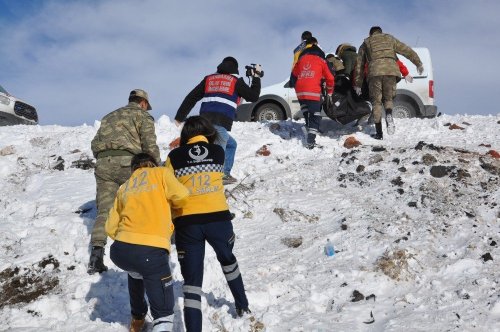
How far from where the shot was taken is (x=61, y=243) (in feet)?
18.1

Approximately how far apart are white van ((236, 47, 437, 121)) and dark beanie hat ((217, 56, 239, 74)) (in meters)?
5.36

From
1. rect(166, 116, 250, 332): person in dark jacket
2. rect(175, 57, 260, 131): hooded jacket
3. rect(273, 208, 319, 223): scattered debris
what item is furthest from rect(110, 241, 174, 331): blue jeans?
rect(175, 57, 260, 131): hooded jacket

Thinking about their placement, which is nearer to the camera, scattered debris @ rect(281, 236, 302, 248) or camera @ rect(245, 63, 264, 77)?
scattered debris @ rect(281, 236, 302, 248)

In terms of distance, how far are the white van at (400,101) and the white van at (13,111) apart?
676 cm

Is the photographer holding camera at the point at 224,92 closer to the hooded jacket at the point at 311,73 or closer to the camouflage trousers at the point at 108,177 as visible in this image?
the camouflage trousers at the point at 108,177

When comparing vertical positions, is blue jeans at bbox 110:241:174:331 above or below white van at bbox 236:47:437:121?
below

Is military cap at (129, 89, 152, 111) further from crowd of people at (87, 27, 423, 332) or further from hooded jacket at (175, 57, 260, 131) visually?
crowd of people at (87, 27, 423, 332)

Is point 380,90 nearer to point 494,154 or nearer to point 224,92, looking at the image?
point 494,154

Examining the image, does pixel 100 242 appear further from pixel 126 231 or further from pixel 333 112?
pixel 333 112

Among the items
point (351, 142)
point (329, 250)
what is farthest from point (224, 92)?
point (351, 142)

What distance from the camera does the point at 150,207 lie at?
11.8ft

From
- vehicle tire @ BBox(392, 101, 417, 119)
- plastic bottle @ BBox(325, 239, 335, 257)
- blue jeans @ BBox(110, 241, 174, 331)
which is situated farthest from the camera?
vehicle tire @ BBox(392, 101, 417, 119)

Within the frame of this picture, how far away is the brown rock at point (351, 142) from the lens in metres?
8.27

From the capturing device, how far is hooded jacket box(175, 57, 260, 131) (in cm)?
634
